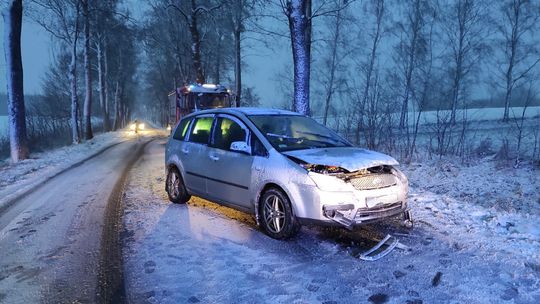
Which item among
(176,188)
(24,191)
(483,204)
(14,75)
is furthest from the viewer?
(14,75)

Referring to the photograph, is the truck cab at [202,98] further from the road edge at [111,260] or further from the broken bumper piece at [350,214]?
the broken bumper piece at [350,214]

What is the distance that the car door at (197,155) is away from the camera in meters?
6.62

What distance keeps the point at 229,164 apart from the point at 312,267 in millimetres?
2208

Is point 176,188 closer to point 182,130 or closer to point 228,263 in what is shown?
point 182,130

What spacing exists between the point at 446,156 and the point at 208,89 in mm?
10894

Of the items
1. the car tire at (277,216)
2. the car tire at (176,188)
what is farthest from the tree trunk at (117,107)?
the car tire at (277,216)

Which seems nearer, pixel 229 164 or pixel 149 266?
pixel 149 266

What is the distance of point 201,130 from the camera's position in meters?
6.97

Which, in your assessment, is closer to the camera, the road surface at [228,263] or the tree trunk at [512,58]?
the road surface at [228,263]

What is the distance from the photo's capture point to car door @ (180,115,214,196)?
6.62 meters

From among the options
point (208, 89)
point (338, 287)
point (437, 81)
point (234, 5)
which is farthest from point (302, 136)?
point (437, 81)

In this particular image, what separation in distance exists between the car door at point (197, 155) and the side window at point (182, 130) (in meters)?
0.23

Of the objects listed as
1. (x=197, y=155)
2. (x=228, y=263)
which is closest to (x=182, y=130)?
(x=197, y=155)

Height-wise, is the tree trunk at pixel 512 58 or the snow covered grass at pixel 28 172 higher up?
the tree trunk at pixel 512 58
